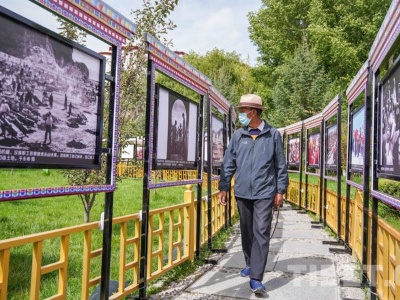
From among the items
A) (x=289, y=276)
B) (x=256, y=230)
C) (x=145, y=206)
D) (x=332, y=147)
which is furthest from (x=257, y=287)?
(x=332, y=147)

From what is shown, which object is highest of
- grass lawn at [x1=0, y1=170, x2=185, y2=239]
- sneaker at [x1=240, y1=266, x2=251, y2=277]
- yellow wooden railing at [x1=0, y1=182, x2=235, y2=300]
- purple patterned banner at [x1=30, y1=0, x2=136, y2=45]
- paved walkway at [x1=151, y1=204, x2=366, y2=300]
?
purple patterned banner at [x1=30, y1=0, x2=136, y2=45]

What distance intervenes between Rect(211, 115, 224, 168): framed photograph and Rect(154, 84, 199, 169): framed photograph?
5.87 feet

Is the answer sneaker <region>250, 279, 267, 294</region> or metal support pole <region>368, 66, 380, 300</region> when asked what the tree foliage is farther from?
Answer: sneaker <region>250, 279, 267, 294</region>

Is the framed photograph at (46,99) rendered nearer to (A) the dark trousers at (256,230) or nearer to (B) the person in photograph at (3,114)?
(B) the person in photograph at (3,114)

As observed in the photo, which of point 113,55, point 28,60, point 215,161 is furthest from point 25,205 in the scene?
point 28,60

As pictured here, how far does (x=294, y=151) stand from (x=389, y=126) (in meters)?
10.1

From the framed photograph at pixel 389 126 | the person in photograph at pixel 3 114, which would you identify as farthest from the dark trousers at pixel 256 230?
the person in photograph at pixel 3 114

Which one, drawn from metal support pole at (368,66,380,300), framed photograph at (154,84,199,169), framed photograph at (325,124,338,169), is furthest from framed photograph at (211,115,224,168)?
metal support pole at (368,66,380,300)

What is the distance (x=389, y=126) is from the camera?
10.0 ft

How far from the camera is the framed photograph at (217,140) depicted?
23.2ft

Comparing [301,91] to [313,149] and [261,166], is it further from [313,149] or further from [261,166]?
[261,166]

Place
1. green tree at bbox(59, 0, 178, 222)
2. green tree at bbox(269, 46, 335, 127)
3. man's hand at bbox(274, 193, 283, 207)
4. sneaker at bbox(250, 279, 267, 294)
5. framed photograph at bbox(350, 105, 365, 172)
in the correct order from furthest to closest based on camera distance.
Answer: green tree at bbox(269, 46, 335, 127), green tree at bbox(59, 0, 178, 222), framed photograph at bbox(350, 105, 365, 172), man's hand at bbox(274, 193, 283, 207), sneaker at bbox(250, 279, 267, 294)

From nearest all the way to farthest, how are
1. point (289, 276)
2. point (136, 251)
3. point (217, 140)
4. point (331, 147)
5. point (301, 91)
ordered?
point (136, 251) → point (289, 276) → point (217, 140) → point (331, 147) → point (301, 91)

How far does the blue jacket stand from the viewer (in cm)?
426
